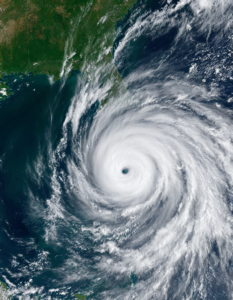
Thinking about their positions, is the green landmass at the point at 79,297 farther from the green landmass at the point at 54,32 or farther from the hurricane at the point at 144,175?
the green landmass at the point at 54,32

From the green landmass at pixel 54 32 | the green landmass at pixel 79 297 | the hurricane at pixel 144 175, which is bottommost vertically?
the green landmass at pixel 79 297

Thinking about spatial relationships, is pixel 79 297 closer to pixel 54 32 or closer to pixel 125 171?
pixel 125 171

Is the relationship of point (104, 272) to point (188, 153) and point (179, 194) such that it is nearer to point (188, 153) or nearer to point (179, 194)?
point (179, 194)

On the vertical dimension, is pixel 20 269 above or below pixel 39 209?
below

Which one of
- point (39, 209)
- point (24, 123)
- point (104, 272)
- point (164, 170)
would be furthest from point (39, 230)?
point (164, 170)

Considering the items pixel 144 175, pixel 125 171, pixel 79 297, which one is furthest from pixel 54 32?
pixel 79 297

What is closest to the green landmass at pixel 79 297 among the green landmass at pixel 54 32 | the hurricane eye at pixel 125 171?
the hurricane eye at pixel 125 171

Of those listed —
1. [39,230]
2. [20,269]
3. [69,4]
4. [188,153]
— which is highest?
Result: [69,4]

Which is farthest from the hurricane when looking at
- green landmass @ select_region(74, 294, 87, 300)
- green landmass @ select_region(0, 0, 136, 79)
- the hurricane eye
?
green landmass @ select_region(0, 0, 136, 79)
